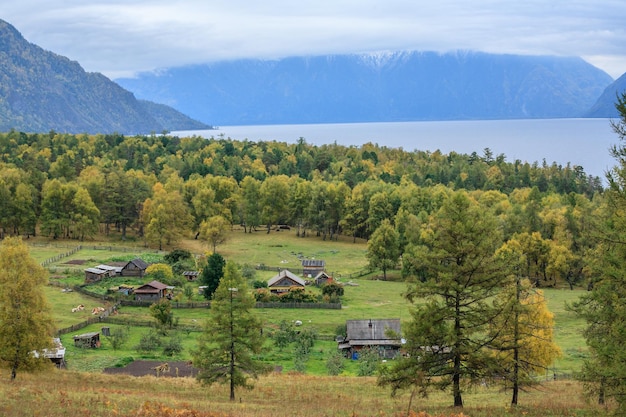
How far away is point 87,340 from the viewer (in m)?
49.5

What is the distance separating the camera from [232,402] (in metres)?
30.3

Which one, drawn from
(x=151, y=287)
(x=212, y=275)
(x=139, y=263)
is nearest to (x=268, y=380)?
(x=212, y=275)

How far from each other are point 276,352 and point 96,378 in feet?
55.0

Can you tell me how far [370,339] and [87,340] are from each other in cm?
2056

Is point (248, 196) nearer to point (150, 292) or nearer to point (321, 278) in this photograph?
point (321, 278)

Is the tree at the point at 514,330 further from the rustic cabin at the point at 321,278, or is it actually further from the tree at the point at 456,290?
the rustic cabin at the point at 321,278

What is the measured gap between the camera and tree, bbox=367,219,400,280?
8194 centimetres

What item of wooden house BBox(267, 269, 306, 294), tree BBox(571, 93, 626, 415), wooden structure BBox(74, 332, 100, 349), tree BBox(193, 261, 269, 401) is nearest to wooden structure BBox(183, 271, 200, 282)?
wooden house BBox(267, 269, 306, 294)

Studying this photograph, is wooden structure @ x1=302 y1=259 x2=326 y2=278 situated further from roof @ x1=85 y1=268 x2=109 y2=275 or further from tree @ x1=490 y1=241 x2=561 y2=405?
tree @ x1=490 y1=241 x2=561 y2=405

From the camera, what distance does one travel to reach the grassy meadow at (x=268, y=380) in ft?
84.3

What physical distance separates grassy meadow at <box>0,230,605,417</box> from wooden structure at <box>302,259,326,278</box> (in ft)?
7.40

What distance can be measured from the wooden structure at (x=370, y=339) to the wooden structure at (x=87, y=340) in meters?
17.8

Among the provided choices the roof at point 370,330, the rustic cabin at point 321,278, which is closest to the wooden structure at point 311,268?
the rustic cabin at point 321,278

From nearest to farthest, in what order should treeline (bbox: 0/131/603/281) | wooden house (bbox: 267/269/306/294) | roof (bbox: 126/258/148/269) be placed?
1. wooden house (bbox: 267/269/306/294)
2. roof (bbox: 126/258/148/269)
3. treeline (bbox: 0/131/603/281)
